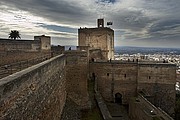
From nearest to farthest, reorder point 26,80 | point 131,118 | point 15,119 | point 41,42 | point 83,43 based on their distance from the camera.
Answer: point 15,119 < point 26,80 < point 131,118 < point 41,42 < point 83,43

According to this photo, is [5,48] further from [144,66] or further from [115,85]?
Result: [144,66]

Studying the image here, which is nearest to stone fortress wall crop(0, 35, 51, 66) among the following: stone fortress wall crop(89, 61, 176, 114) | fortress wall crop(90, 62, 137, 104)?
fortress wall crop(90, 62, 137, 104)

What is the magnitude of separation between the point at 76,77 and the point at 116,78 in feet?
27.1

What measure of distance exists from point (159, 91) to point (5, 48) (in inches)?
665

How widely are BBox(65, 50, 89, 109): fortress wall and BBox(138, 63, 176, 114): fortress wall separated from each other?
8877 millimetres

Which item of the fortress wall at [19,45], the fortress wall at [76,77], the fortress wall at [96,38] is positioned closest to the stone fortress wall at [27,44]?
the fortress wall at [19,45]

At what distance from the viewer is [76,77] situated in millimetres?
16484

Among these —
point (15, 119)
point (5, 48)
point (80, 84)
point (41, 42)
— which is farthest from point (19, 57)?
point (15, 119)

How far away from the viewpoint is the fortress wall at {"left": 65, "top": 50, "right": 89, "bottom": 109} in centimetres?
1647

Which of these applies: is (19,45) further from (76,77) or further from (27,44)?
(76,77)

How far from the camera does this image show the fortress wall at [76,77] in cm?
1647

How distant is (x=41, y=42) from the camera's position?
83.6ft

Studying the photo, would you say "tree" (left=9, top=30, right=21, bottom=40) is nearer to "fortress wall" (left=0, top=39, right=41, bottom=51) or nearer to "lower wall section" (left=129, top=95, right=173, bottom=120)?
"fortress wall" (left=0, top=39, right=41, bottom=51)

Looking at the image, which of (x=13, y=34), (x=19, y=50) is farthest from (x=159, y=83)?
(x=13, y=34)
